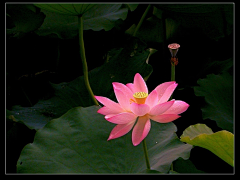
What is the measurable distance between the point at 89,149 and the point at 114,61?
1.35 ft

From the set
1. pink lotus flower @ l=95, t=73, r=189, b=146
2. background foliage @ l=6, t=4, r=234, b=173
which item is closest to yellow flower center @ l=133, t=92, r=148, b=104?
pink lotus flower @ l=95, t=73, r=189, b=146

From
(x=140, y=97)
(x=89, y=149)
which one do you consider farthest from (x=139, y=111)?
(x=89, y=149)

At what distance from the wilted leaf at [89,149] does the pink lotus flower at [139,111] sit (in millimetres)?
134

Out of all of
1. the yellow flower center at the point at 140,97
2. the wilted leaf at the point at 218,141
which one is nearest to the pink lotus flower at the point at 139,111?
the yellow flower center at the point at 140,97

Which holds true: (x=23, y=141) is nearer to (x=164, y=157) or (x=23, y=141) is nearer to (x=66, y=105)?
(x=66, y=105)

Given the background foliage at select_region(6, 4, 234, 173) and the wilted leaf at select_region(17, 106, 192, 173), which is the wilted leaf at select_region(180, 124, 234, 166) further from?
the background foliage at select_region(6, 4, 234, 173)

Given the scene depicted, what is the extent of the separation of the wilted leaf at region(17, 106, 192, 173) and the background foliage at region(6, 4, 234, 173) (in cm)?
17

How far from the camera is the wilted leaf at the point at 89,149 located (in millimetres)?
665

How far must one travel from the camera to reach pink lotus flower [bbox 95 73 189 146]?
21.2 inches

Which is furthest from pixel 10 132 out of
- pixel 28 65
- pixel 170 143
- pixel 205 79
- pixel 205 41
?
pixel 205 41

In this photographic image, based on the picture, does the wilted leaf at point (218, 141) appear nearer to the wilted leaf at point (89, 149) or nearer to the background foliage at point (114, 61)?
the wilted leaf at point (89, 149)

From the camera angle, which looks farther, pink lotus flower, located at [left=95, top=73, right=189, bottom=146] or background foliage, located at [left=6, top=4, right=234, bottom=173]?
background foliage, located at [left=6, top=4, right=234, bottom=173]

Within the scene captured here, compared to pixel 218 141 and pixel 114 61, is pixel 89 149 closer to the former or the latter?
pixel 218 141

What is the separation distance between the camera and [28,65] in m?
1.14
